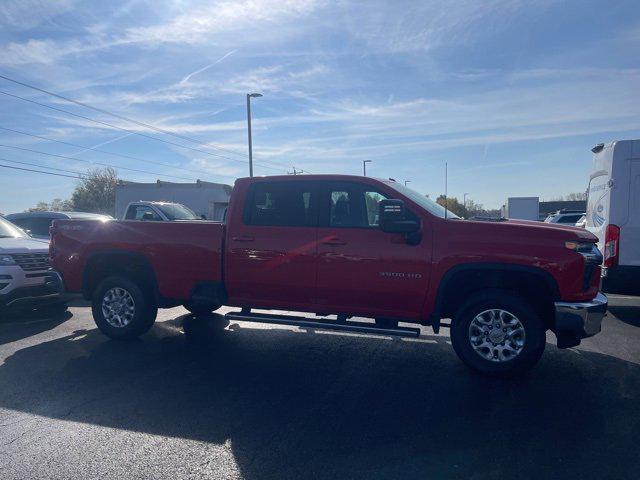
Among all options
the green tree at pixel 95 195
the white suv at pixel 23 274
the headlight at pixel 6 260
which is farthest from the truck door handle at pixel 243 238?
the green tree at pixel 95 195

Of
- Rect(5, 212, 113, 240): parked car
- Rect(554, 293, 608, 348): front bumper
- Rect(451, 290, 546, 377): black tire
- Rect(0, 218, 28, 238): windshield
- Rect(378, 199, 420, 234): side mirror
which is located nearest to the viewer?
Rect(554, 293, 608, 348): front bumper

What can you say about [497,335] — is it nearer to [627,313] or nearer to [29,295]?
[627,313]

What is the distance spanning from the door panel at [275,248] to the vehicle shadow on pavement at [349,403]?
76 cm

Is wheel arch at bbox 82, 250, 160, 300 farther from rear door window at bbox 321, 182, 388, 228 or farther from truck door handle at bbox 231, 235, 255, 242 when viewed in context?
rear door window at bbox 321, 182, 388, 228

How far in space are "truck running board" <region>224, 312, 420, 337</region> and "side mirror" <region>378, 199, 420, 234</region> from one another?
3.59ft

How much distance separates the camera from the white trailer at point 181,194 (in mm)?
28984

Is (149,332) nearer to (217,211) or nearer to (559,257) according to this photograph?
(559,257)

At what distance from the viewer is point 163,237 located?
626 cm

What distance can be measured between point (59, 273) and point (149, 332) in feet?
4.92

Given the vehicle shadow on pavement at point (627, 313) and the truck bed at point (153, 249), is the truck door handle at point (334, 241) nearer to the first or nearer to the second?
the truck bed at point (153, 249)

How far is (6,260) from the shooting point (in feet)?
24.8

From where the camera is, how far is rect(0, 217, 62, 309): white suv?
296 inches

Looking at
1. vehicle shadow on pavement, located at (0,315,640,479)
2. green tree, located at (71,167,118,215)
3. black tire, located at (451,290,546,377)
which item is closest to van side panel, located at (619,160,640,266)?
vehicle shadow on pavement, located at (0,315,640,479)

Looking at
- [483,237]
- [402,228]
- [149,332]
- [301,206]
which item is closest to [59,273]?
[149,332]
